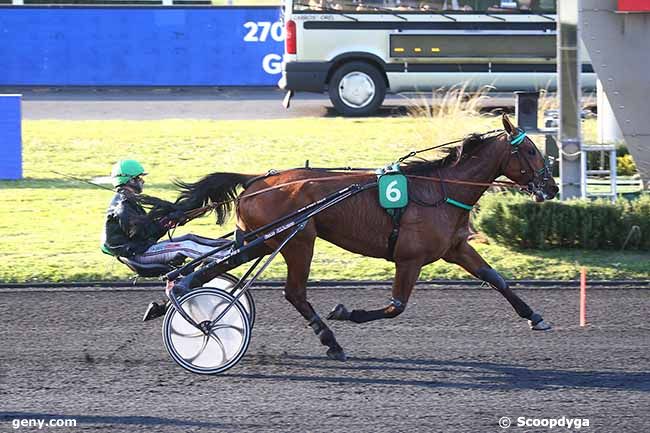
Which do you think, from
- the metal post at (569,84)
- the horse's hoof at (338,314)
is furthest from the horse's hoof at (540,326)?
the metal post at (569,84)

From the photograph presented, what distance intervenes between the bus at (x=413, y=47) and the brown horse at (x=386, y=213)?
10780mm

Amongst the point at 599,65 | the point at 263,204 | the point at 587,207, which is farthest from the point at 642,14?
the point at 263,204

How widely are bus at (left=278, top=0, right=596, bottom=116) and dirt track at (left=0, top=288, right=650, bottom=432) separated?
996cm

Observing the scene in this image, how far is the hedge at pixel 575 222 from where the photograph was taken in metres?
10.7

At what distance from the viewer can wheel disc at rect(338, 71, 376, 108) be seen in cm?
1909

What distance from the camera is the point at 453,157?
7.89 metres

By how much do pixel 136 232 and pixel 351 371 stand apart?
172cm

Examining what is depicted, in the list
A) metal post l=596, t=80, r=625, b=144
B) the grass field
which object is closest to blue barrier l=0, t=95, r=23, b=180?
the grass field

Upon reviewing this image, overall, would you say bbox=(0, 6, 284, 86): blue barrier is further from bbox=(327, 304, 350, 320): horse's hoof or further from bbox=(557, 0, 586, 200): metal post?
bbox=(327, 304, 350, 320): horse's hoof

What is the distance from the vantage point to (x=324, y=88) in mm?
19250

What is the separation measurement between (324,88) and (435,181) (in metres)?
11.7

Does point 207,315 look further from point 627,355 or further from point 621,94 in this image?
point 621,94

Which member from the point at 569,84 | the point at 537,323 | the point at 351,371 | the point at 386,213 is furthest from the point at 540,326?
the point at 569,84

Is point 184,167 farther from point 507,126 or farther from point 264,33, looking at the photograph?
point 264,33
